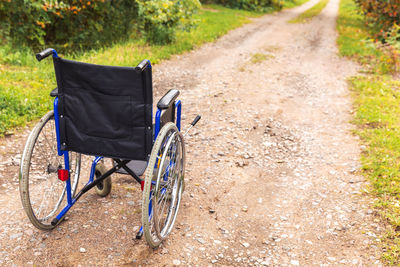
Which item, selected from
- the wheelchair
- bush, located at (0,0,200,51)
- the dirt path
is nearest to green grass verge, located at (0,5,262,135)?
bush, located at (0,0,200,51)

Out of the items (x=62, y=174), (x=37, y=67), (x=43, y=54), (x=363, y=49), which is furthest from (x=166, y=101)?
(x=363, y=49)

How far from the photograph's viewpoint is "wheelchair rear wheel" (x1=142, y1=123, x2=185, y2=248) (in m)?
2.86

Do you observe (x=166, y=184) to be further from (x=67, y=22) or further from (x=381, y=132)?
(x=67, y=22)

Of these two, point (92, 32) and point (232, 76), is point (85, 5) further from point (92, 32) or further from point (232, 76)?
point (232, 76)

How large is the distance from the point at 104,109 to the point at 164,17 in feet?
24.0

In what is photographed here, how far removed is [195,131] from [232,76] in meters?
3.22

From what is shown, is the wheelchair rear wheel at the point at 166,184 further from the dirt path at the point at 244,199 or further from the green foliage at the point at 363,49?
the green foliage at the point at 363,49

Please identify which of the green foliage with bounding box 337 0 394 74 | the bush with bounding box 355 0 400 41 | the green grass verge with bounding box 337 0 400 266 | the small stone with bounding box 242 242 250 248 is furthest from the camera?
the bush with bounding box 355 0 400 41

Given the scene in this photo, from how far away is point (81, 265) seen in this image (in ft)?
9.87

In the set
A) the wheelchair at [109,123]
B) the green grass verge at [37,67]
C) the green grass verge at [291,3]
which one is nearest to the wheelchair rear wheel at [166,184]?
the wheelchair at [109,123]

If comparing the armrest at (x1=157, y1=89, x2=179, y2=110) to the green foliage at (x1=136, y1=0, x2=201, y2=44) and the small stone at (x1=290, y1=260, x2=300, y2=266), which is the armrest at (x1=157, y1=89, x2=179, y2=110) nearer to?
the small stone at (x1=290, y1=260, x2=300, y2=266)

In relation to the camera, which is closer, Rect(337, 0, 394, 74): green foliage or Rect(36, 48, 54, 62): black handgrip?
Rect(36, 48, 54, 62): black handgrip

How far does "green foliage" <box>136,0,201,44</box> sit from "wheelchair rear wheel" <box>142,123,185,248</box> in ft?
22.9

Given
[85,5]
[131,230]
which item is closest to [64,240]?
[131,230]
